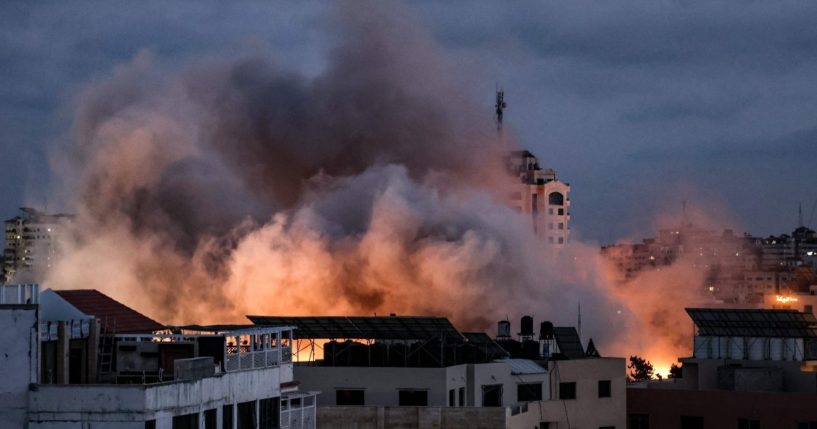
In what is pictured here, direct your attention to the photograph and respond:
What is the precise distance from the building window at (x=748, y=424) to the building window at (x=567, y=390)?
148 inches

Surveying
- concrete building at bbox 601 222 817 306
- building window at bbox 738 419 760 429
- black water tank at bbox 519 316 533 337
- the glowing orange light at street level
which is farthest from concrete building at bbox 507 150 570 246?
building window at bbox 738 419 760 429

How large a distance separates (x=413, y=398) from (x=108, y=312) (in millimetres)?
8531

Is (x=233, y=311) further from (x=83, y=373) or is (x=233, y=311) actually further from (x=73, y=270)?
(x=83, y=373)

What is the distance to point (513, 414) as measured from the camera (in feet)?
110

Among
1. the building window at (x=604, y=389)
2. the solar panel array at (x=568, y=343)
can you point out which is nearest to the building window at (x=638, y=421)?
the building window at (x=604, y=389)

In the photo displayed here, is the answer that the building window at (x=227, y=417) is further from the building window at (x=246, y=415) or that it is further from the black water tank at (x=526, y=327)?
the black water tank at (x=526, y=327)

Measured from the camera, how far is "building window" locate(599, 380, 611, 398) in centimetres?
3803

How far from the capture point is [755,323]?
135 feet

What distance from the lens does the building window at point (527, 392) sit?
36.5m

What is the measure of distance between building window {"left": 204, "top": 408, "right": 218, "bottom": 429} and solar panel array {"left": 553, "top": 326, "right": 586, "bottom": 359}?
18.2m

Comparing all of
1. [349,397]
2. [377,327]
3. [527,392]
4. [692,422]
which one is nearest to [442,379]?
[349,397]

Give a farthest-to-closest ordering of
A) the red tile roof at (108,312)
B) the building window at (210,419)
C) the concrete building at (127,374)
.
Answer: the red tile roof at (108,312)
the building window at (210,419)
the concrete building at (127,374)

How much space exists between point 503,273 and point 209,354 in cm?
3875

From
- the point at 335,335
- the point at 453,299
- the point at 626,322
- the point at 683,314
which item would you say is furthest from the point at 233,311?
the point at 683,314
